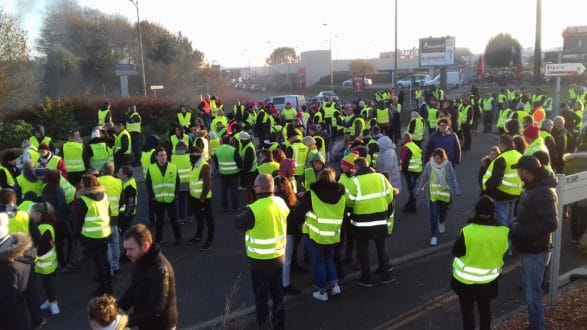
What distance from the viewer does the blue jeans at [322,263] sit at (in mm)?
6637

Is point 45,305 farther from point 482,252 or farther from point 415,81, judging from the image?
point 415,81

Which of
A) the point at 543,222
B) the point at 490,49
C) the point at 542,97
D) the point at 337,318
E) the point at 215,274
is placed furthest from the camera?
the point at 490,49

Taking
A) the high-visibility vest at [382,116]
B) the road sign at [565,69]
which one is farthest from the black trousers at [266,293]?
the high-visibility vest at [382,116]

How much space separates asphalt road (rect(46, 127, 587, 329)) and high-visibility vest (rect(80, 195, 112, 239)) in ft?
3.33

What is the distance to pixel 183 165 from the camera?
980 centimetres

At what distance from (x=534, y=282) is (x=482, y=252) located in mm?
935

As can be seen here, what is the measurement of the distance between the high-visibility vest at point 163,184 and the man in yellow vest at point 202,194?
0.34m

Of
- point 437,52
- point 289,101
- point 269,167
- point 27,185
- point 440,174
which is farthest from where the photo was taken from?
point 437,52

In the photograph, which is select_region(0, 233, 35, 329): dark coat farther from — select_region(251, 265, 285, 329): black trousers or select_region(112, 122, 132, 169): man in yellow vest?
select_region(112, 122, 132, 169): man in yellow vest

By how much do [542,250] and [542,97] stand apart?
18.9 meters

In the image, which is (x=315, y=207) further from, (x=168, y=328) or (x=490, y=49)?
(x=490, y=49)

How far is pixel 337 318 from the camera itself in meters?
6.31

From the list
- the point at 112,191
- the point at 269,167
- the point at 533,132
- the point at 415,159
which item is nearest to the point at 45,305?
the point at 112,191

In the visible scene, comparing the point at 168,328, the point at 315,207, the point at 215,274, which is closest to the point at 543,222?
the point at 315,207
